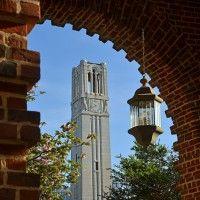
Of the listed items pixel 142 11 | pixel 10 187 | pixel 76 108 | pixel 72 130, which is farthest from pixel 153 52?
pixel 76 108

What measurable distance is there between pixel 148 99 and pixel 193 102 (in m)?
0.66

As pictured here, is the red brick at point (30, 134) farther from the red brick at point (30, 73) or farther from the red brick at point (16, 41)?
the red brick at point (16, 41)

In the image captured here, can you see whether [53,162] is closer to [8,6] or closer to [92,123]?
[8,6]

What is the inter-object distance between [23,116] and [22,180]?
0.98ft

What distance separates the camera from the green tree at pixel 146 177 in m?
26.5

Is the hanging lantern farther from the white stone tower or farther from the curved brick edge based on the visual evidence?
the white stone tower

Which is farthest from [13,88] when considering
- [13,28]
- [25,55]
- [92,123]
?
[92,123]

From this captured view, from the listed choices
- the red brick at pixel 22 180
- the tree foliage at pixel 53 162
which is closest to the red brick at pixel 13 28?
the red brick at pixel 22 180

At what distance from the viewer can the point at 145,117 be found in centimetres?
552

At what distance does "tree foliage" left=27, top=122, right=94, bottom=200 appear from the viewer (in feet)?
36.0

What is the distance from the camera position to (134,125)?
5504 mm

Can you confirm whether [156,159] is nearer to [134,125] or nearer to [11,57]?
[134,125]

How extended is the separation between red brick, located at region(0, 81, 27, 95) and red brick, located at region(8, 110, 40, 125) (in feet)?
0.33

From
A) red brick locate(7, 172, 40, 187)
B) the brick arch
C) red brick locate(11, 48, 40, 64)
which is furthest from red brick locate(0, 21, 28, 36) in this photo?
the brick arch
